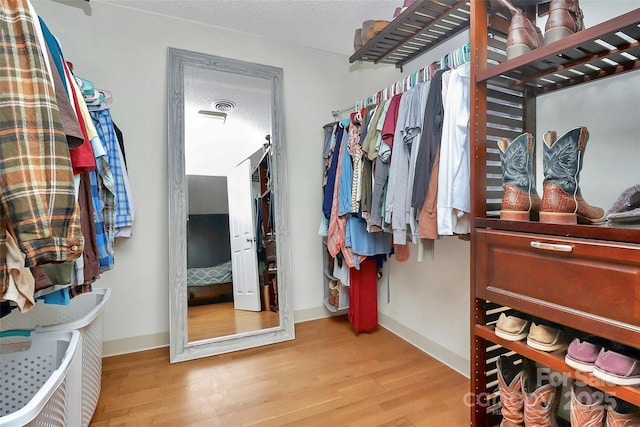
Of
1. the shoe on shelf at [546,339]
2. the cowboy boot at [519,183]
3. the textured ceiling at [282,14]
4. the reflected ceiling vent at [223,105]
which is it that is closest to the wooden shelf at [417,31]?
the textured ceiling at [282,14]

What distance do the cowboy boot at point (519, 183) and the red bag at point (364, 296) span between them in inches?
53.5

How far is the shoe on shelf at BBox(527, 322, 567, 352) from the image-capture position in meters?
0.93

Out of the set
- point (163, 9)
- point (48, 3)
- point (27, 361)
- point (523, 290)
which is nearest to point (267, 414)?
point (27, 361)

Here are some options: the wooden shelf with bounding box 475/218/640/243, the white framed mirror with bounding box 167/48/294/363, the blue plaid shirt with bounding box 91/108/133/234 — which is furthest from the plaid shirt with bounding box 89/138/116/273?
the wooden shelf with bounding box 475/218/640/243

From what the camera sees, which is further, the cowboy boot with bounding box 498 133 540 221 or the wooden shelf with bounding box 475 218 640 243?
the cowboy boot with bounding box 498 133 540 221

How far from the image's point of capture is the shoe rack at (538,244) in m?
0.76

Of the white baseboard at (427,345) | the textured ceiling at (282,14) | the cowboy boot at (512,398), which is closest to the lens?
the cowboy boot at (512,398)

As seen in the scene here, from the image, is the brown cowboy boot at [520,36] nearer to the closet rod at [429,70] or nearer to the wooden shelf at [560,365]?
the closet rod at [429,70]

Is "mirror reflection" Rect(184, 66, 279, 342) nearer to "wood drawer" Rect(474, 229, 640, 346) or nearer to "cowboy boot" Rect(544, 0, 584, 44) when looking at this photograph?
"wood drawer" Rect(474, 229, 640, 346)

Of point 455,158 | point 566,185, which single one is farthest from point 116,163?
point 566,185

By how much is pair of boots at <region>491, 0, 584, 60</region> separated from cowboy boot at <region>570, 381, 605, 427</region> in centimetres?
107

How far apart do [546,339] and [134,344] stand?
7.55 ft

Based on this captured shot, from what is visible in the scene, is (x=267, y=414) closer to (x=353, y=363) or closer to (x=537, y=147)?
(x=353, y=363)

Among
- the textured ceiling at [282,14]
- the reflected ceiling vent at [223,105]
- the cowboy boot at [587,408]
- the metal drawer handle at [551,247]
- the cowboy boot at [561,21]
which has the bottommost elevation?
the cowboy boot at [587,408]
